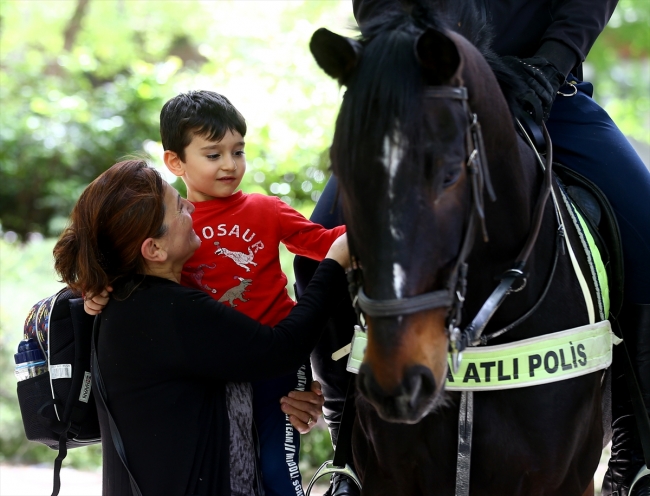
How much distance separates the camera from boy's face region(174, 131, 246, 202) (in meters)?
3.02

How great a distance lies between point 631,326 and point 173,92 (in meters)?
9.47

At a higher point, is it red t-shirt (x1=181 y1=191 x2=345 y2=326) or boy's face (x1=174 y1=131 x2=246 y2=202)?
boy's face (x1=174 y1=131 x2=246 y2=202)

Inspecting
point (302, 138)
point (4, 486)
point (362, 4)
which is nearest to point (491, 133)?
point (362, 4)

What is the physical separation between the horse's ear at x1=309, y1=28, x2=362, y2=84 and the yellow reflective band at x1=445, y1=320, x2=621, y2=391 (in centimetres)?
91

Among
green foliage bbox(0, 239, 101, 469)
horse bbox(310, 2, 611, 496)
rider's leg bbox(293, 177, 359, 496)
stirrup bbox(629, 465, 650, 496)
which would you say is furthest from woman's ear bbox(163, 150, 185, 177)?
green foliage bbox(0, 239, 101, 469)

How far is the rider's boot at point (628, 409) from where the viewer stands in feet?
8.93

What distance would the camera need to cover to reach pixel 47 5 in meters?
15.0

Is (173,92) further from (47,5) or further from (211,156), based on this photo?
(211,156)

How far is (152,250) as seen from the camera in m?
2.70

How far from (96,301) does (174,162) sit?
2.35ft

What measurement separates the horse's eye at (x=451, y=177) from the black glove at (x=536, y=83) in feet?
2.24

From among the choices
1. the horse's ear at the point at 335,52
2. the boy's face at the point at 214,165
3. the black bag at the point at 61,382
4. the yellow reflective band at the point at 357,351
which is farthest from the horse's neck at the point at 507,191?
the black bag at the point at 61,382

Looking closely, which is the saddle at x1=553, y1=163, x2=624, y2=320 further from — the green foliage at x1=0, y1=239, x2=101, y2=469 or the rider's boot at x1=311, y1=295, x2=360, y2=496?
the green foliage at x1=0, y1=239, x2=101, y2=469

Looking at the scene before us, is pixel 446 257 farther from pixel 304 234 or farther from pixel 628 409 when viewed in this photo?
pixel 628 409
